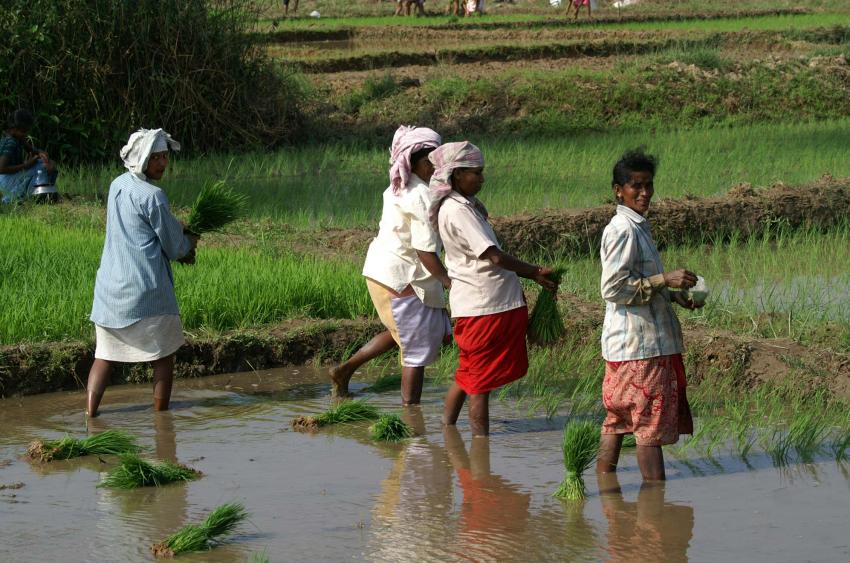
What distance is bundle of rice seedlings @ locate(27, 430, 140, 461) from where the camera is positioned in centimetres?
488

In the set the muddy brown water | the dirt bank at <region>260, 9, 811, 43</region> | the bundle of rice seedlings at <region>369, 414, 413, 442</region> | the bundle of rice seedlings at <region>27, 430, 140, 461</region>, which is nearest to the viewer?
the muddy brown water

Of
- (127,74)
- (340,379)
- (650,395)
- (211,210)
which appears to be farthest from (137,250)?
(127,74)

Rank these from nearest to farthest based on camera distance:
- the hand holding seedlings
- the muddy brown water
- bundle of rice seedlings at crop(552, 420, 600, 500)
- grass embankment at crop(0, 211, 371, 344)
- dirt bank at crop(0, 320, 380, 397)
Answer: the muddy brown water → the hand holding seedlings → bundle of rice seedlings at crop(552, 420, 600, 500) → dirt bank at crop(0, 320, 380, 397) → grass embankment at crop(0, 211, 371, 344)

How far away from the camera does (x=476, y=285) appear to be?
4.94 m

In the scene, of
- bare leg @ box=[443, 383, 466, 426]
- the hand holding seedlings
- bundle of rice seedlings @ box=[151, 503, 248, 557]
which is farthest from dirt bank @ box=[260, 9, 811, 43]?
bundle of rice seedlings @ box=[151, 503, 248, 557]

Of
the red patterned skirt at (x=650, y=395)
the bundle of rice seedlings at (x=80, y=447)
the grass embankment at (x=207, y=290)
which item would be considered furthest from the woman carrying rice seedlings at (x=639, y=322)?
the grass embankment at (x=207, y=290)

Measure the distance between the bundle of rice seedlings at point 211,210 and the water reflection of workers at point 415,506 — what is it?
1.48 meters

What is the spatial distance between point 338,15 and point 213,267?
2244 cm

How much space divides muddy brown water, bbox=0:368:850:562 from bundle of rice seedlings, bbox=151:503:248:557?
0.04 meters

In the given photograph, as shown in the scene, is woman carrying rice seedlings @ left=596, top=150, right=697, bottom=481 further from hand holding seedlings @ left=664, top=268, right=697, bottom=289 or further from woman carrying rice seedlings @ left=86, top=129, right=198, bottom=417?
woman carrying rice seedlings @ left=86, top=129, right=198, bottom=417

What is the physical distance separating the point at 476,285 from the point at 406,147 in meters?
0.71

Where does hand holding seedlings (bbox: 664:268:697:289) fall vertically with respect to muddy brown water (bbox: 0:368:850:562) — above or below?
above

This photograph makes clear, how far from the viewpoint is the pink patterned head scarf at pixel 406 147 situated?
5242 millimetres

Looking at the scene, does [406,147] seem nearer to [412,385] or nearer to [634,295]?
[412,385]
